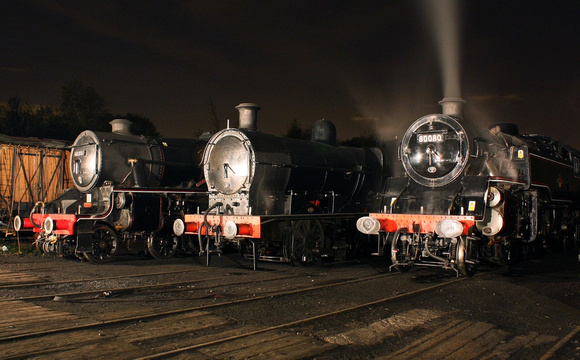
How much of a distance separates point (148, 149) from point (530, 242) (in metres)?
8.40

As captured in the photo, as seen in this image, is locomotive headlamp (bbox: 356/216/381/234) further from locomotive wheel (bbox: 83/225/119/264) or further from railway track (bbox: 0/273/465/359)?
locomotive wheel (bbox: 83/225/119/264)

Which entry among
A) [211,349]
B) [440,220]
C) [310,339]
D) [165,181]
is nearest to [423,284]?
[440,220]

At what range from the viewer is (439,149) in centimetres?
944

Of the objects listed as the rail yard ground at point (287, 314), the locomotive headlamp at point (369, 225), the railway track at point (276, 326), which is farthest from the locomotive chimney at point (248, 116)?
the railway track at point (276, 326)

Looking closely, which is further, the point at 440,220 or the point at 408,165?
the point at 408,165

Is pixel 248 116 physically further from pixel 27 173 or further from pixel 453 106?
pixel 27 173

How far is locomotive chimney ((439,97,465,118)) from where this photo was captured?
984 cm

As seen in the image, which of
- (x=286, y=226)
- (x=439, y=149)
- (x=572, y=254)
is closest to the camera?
(x=439, y=149)

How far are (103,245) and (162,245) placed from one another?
1334mm

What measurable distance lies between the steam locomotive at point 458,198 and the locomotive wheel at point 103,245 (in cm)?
555

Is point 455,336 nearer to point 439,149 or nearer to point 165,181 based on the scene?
point 439,149

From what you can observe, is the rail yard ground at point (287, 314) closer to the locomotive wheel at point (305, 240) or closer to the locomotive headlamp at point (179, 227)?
the locomotive wheel at point (305, 240)

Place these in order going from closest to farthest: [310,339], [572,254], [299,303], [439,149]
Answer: [310,339] < [299,303] < [439,149] < [572,254]

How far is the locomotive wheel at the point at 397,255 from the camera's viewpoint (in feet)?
29.6
